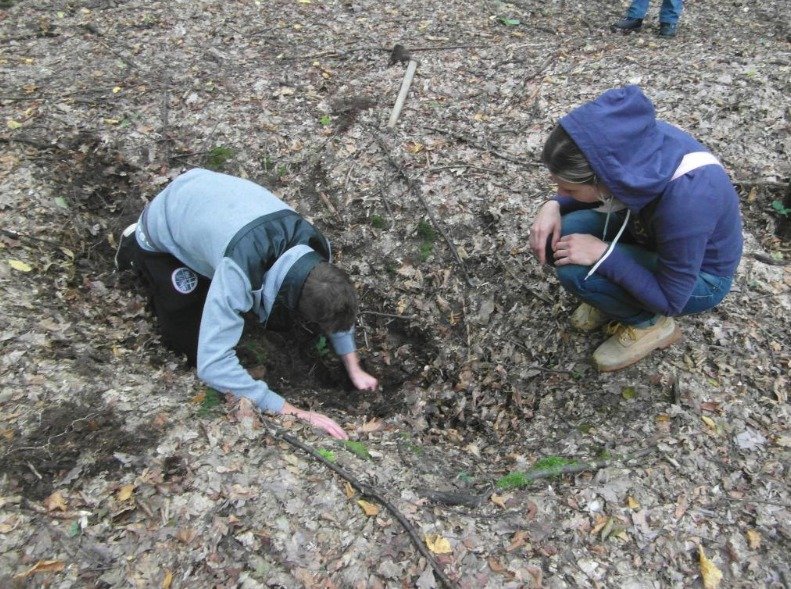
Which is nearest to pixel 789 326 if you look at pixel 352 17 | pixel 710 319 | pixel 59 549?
pixel 710 319

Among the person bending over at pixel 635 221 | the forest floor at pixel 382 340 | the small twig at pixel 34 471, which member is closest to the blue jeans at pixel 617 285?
the person bending over at pixel 635 221

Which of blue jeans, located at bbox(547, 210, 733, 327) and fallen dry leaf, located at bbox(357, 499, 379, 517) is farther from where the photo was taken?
blue jeans, located at bbox(547, 210, 733, 327)

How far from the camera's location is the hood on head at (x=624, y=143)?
2.47m

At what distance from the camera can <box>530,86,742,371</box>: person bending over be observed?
8.27 feet

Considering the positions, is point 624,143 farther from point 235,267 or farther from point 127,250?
point 127,250

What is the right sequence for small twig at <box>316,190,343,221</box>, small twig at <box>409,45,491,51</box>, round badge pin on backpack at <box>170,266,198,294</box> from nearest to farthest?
round badge pin on backpack at <box>170,266,198,294</box>, small twig at <box>316,190,343,221</box>, small twig at <box>409,45,491,51</box>

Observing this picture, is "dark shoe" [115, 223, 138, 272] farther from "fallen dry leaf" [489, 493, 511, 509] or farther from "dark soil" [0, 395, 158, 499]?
"fallen dry leaf" [489, 493, 511, 509]

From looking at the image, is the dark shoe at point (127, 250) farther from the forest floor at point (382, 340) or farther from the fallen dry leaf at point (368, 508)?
the fallen dry leaf at point (368, 508)

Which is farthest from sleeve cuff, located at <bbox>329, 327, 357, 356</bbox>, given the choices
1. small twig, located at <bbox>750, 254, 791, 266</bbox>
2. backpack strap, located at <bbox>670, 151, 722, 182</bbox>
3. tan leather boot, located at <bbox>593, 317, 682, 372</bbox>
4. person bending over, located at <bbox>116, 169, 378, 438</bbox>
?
small twig, located at <bbox>750, 254, 791, 266</bbox>

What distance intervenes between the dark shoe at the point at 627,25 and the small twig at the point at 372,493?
670cm

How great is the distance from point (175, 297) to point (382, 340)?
1.58 m

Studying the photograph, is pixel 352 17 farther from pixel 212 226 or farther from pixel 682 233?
pixel 682 233

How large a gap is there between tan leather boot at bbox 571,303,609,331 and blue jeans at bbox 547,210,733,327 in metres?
0.26

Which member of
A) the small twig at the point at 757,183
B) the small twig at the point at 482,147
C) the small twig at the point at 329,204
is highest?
the small twig at the point at 482,147
